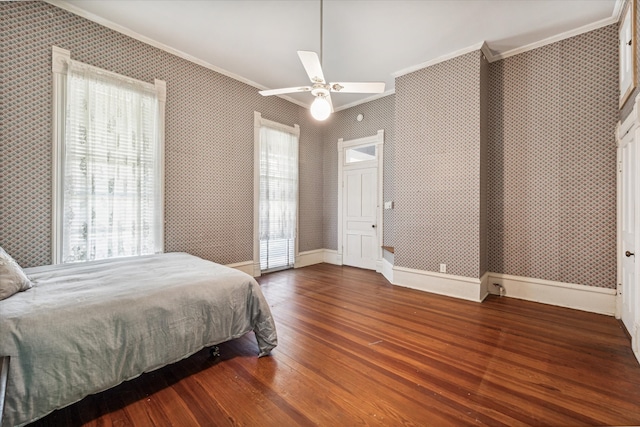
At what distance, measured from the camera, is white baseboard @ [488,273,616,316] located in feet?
9.91

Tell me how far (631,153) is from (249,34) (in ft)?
13.3

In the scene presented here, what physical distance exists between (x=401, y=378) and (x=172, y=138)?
3.73m

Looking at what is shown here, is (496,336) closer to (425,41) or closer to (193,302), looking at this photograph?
(193,302)

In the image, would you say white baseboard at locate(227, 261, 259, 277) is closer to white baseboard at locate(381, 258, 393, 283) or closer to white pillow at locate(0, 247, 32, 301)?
white baseboard at locate(381, 258, 393, 283)

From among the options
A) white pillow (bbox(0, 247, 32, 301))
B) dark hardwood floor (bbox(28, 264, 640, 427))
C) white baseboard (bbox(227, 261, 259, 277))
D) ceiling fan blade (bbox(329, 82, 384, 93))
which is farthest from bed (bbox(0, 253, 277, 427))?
white baseboard (bbox(227, 261, 259, 277))

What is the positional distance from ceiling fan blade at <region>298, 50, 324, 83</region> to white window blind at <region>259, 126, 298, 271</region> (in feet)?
8.20

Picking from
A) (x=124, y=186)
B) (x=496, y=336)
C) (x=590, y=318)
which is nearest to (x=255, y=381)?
(x=496, y=336)

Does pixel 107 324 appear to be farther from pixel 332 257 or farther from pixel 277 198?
pixel 332 257

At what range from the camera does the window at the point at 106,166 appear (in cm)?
278

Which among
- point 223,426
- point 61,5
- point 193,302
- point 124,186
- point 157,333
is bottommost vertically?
point 223,426

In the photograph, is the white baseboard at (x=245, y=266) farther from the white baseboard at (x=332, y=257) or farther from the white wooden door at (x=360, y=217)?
the white wooden door at (x=360, y=217)

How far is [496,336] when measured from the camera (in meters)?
2.51

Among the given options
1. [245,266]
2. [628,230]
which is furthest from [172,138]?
[628,230]

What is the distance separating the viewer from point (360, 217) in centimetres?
530
